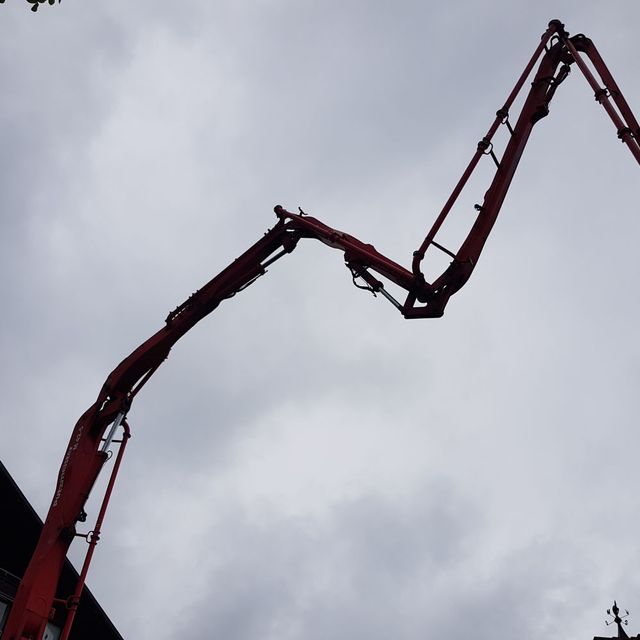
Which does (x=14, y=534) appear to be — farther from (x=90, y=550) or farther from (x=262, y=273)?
(x=262, y=273)

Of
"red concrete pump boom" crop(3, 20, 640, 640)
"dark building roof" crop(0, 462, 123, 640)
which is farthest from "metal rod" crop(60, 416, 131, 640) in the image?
"dark building roof" crop(0, 462, 123, 640)

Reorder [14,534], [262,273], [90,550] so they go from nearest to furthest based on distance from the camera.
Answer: [90,550], [262,273], [14,534]

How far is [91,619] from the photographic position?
1920 cm

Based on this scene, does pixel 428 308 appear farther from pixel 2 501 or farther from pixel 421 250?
pixel 2 501

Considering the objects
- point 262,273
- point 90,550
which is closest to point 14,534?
point 90,550

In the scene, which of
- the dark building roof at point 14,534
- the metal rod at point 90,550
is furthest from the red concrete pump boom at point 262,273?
the dark building roof at point 14,534

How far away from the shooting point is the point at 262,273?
13.6 metres

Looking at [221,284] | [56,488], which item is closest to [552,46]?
[221,284]

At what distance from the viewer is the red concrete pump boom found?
10719 millimetres

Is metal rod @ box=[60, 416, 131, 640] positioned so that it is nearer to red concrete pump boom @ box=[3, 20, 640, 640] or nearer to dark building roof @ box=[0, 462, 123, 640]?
red concrete pump boom @ box=[3, 20, 640, 640]

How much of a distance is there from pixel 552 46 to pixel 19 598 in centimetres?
1301

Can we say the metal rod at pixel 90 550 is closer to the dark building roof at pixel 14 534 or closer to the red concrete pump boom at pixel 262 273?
the red concrete pump boom at pixel 262 273

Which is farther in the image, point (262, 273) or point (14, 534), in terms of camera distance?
point (14, 534)

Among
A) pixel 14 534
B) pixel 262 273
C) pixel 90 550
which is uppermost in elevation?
pixel 262 273
